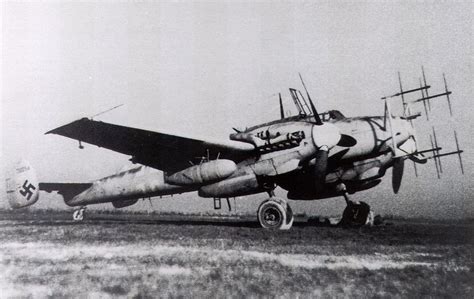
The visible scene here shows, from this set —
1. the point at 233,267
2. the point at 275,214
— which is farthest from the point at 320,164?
the point at 233,267

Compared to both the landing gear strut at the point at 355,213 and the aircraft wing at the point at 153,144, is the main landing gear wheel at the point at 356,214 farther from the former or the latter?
the aircraft wing at the point at 153,144

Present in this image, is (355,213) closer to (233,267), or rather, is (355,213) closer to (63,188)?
(233,267)

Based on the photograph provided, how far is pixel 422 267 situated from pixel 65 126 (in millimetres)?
9262

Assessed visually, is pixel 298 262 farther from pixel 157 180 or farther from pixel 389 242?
pixel 157 180

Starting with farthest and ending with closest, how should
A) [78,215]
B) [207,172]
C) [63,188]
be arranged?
[78,215], [63,188], [207,172]

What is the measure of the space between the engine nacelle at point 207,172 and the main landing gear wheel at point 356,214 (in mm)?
4834

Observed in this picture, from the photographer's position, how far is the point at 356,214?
50.0 feet

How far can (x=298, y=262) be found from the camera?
784 centimetres

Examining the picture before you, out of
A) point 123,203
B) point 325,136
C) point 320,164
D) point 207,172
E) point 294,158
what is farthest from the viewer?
point 123,203

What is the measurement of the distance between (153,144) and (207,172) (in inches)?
80.9

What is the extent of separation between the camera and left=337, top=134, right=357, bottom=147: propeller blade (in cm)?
1288

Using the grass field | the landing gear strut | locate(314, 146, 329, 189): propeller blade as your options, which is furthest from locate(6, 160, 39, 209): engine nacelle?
the landing gear strut

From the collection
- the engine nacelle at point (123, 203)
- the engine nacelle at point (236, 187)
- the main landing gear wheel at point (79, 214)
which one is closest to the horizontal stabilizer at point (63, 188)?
the main landing gear wheel at point (79, 214)

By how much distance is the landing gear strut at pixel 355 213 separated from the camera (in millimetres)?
15109
